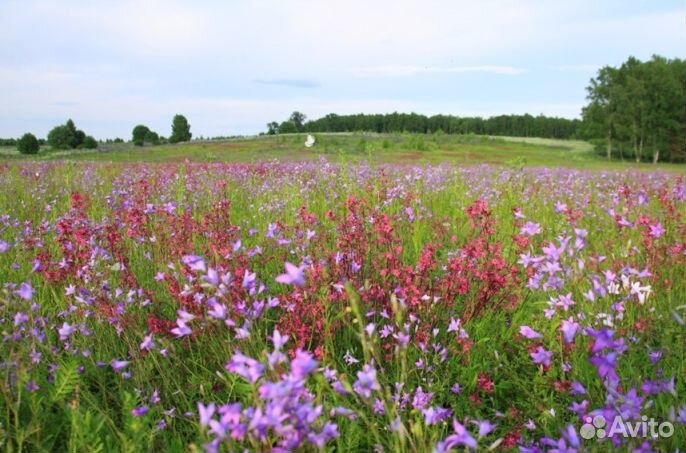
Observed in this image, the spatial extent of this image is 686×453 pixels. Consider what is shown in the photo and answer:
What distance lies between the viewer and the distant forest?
99.9 meters

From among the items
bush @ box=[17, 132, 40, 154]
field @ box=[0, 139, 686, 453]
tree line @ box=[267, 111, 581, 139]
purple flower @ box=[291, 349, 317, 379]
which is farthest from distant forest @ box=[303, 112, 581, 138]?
purple flower @ box=[291, 349, 317, 379]

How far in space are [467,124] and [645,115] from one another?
2233 inches

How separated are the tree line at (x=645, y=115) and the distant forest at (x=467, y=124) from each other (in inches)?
1822

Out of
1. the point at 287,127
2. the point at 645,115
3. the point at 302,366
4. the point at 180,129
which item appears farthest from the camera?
the point at 180,129

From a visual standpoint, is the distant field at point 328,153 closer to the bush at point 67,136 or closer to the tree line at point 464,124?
the bush at point 67,136

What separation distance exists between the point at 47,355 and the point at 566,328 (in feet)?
8.67

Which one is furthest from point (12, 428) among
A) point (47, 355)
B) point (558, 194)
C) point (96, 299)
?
point (558, 194)

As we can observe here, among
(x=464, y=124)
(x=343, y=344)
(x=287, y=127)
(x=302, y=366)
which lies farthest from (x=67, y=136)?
(x=464, y=124)

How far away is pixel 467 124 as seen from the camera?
340 feet

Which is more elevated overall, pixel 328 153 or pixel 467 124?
pixel 467 124

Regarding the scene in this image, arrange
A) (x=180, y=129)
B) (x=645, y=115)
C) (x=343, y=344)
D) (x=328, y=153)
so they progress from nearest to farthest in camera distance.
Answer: (x=343, y=344) → (x=328, y=153) → (x=645, y=115) → (x=180, y=129)

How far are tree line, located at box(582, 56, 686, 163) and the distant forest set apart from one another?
46277mm

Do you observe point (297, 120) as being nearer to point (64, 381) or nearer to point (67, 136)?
point (67, 136)

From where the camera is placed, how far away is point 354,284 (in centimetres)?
313
